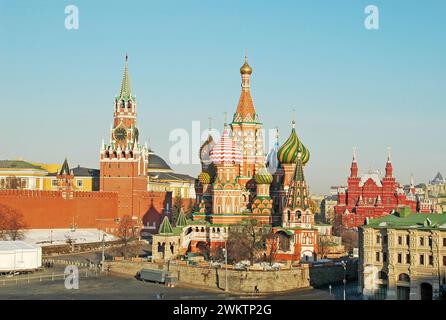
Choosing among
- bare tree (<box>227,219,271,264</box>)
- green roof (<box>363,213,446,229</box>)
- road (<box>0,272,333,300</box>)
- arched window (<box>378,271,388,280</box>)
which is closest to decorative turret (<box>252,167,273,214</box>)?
bare tree (<box>227,219,271,264</box>)

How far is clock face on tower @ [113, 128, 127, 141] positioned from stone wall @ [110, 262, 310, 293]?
40.6 metres

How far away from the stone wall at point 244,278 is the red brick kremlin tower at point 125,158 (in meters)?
39.9

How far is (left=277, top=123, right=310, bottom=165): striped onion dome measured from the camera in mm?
77438

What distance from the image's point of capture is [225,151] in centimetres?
7262

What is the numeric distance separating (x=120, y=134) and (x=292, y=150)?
2925cm

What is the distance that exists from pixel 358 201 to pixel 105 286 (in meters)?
57.5

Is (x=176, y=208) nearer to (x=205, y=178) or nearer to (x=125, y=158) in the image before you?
(x=125, y=158)

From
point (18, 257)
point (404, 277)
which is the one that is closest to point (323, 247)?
point (404, 277)

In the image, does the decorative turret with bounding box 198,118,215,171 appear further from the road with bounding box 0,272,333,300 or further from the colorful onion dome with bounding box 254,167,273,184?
the road with bounding box 0,272,333,300


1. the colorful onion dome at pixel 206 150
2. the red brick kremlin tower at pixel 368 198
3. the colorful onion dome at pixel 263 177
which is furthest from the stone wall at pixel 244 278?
the red brick kremlin tower at pixel 368 198

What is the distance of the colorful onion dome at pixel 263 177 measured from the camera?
73.8 m

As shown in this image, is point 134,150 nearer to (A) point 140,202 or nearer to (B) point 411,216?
(A) point 140,202

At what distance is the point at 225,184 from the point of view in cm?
7144
